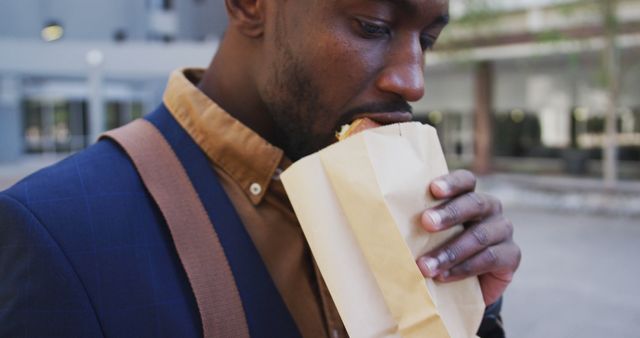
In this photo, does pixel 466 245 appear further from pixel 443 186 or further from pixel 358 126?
pixel 358 126

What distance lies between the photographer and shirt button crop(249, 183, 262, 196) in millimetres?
1321

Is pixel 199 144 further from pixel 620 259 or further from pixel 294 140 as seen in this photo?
pixel 620 259

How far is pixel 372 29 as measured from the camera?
1191 millimetres

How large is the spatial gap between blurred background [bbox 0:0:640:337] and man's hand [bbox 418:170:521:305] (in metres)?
4.82

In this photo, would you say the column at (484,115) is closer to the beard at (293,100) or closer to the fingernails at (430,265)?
the beard at (293,100)

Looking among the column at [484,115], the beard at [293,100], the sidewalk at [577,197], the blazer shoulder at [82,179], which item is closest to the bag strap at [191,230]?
the blazer shoulder at [82,179]

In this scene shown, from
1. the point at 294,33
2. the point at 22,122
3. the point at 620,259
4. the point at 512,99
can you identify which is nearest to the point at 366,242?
the point at 294,33

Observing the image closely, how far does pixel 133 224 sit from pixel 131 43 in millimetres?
15788

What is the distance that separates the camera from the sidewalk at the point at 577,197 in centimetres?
1280

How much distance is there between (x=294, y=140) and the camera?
132cm

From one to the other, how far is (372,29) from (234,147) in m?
0.41

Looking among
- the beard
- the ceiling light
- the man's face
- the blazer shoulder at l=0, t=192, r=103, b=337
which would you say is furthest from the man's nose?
the ceiling light

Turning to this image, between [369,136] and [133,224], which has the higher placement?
[369,136]

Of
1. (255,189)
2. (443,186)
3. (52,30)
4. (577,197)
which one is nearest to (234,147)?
(255,189)
